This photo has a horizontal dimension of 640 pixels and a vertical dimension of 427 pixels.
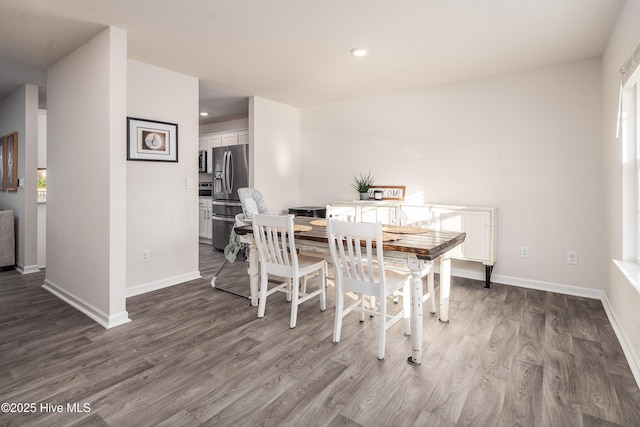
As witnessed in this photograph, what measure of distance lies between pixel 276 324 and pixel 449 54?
9.38 feet

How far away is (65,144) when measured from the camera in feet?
10.8

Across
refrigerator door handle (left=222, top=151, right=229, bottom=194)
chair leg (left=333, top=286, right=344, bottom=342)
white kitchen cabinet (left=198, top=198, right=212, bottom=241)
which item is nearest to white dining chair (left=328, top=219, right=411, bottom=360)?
chair leg (left=333, top=286, right=344, bottom=342)

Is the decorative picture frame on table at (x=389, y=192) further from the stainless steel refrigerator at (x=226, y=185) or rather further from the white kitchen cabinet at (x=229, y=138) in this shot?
the white kitchen cabinet at (x=229, y=138)

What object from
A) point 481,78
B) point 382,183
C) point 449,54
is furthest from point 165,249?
point 481,78

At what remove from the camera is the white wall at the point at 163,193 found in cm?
351

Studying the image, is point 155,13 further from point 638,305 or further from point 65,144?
point 638,305

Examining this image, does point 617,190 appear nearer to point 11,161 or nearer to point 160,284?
point 160,284

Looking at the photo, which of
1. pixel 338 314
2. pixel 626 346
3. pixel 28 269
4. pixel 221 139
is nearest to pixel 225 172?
pixel 221 139

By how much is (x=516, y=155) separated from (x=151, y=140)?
3823mm

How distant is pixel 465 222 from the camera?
3.75 m

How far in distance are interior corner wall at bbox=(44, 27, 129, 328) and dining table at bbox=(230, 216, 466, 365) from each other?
1.05 m

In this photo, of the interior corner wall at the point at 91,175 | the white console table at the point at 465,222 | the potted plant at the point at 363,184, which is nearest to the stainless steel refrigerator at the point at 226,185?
the potted plant at the point at 363,184

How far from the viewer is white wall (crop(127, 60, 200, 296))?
11.5 ft

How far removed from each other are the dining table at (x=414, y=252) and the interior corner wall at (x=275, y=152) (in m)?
1.86
